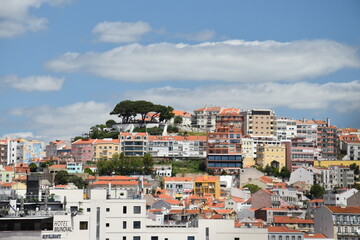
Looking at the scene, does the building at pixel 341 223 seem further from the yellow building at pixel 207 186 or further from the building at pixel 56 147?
the building at pixel 56 147

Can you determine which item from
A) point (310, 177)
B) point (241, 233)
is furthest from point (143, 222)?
point (310, 177)

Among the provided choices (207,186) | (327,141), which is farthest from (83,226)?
(327,141)

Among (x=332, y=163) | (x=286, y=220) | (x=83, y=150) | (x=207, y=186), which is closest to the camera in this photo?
(x=286, y=220)

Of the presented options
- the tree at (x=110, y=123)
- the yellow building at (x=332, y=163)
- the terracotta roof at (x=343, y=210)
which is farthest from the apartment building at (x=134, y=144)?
the terracotta roof at (x=343, y=210)

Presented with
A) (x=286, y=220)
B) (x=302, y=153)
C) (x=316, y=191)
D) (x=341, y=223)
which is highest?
(x=302, y=153)

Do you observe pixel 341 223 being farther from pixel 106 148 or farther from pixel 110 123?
pixel 110 123

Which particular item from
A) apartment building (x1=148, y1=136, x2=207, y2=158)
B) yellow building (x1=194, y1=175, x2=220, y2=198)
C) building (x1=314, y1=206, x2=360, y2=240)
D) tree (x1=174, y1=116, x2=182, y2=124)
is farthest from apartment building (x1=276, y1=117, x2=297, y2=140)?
building (x1=314, y1=206, x2=360, y2=240)

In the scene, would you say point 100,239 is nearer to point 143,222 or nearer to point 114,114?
point 143,222
